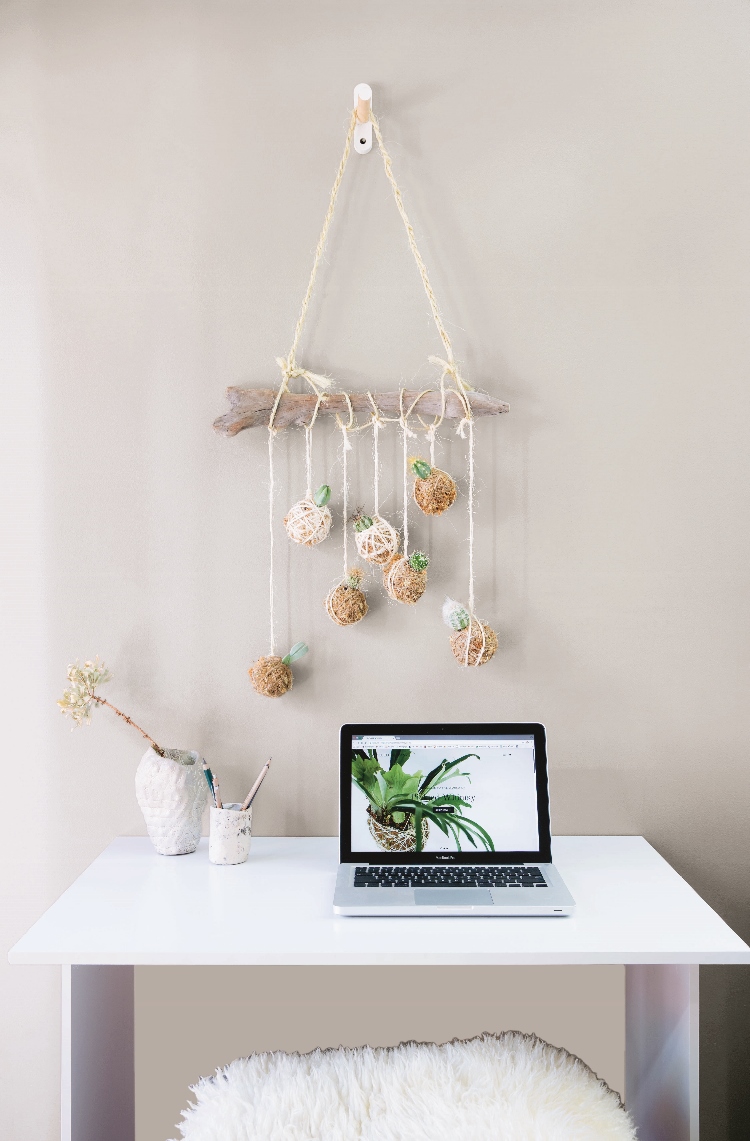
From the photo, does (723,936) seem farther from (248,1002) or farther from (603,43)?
(603,43)

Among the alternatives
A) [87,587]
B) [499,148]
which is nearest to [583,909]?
[87,587]

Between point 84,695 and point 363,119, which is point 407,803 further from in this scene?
point 363,119

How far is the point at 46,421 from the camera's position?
4.59 feet

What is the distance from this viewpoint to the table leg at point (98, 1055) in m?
1.03

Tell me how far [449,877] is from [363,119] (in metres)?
1.22

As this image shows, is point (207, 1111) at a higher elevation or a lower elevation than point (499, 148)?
lower

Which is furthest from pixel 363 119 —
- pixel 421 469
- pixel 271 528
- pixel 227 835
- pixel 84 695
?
pixel 227 835

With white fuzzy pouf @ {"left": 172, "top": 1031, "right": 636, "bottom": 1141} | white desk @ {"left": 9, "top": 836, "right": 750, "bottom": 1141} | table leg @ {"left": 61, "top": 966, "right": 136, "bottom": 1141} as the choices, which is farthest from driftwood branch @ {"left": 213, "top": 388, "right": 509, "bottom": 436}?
white fuzzy pouf @ {"left": 172, "top": 1031, "right": 636, "bottom": 1141}

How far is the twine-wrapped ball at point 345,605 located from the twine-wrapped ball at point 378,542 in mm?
66

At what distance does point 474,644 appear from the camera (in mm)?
1328

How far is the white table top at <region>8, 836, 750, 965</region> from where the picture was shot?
37.3 inches

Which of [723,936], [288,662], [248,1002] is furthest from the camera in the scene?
[248,1002]

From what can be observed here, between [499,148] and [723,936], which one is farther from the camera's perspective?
[499,148]

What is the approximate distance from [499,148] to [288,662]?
0.96 m
